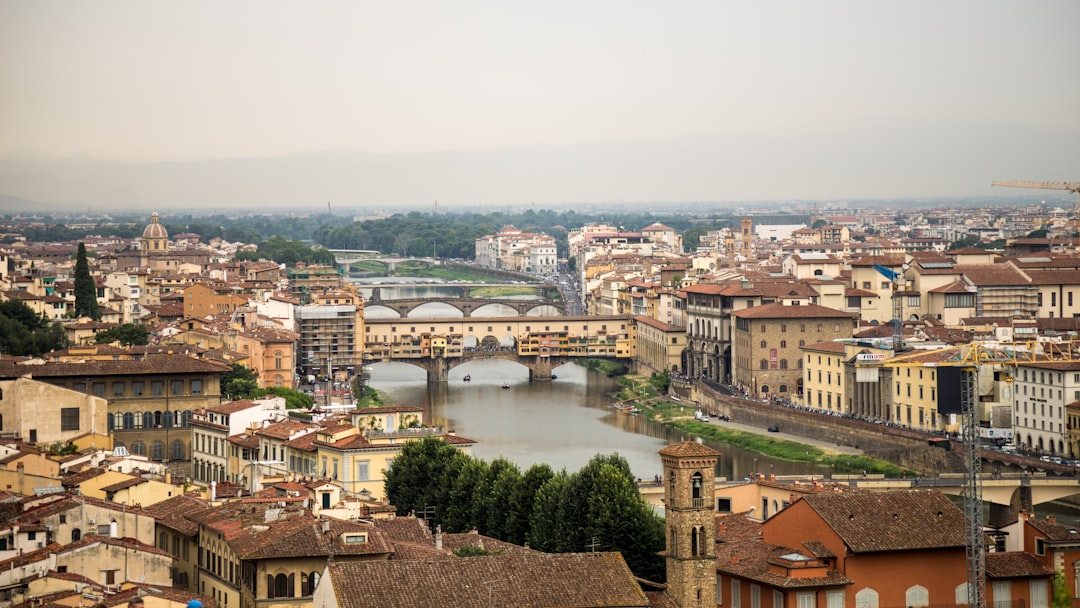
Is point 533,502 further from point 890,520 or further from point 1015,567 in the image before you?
point 1015,567

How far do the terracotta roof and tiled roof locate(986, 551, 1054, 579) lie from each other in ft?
92.1

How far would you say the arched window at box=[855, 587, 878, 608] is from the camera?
15883 millimetres

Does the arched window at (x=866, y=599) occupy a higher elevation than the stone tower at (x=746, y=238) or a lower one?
lower

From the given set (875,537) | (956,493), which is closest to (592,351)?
(956,493)

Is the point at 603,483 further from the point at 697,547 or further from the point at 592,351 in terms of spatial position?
the point at 592,351

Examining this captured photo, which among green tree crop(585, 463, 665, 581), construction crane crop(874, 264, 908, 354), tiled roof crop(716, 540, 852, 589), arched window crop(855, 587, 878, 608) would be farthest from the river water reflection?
arched window crop(855, 587, 878, 608)

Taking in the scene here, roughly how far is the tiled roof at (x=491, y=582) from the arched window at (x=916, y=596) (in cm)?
266

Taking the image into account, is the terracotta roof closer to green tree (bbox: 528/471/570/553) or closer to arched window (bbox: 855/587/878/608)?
green tree (bbox: 528/471/570/553)

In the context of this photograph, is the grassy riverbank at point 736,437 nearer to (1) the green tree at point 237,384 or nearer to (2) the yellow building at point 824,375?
(2) the yellow building at point 824,375

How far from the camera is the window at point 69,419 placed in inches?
1049

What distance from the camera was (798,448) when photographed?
36.9 metres

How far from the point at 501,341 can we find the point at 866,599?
4135 centimetres

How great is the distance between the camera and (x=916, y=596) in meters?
16.2

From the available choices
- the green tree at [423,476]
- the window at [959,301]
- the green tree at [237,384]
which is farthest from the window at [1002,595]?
the window at [959,301]
